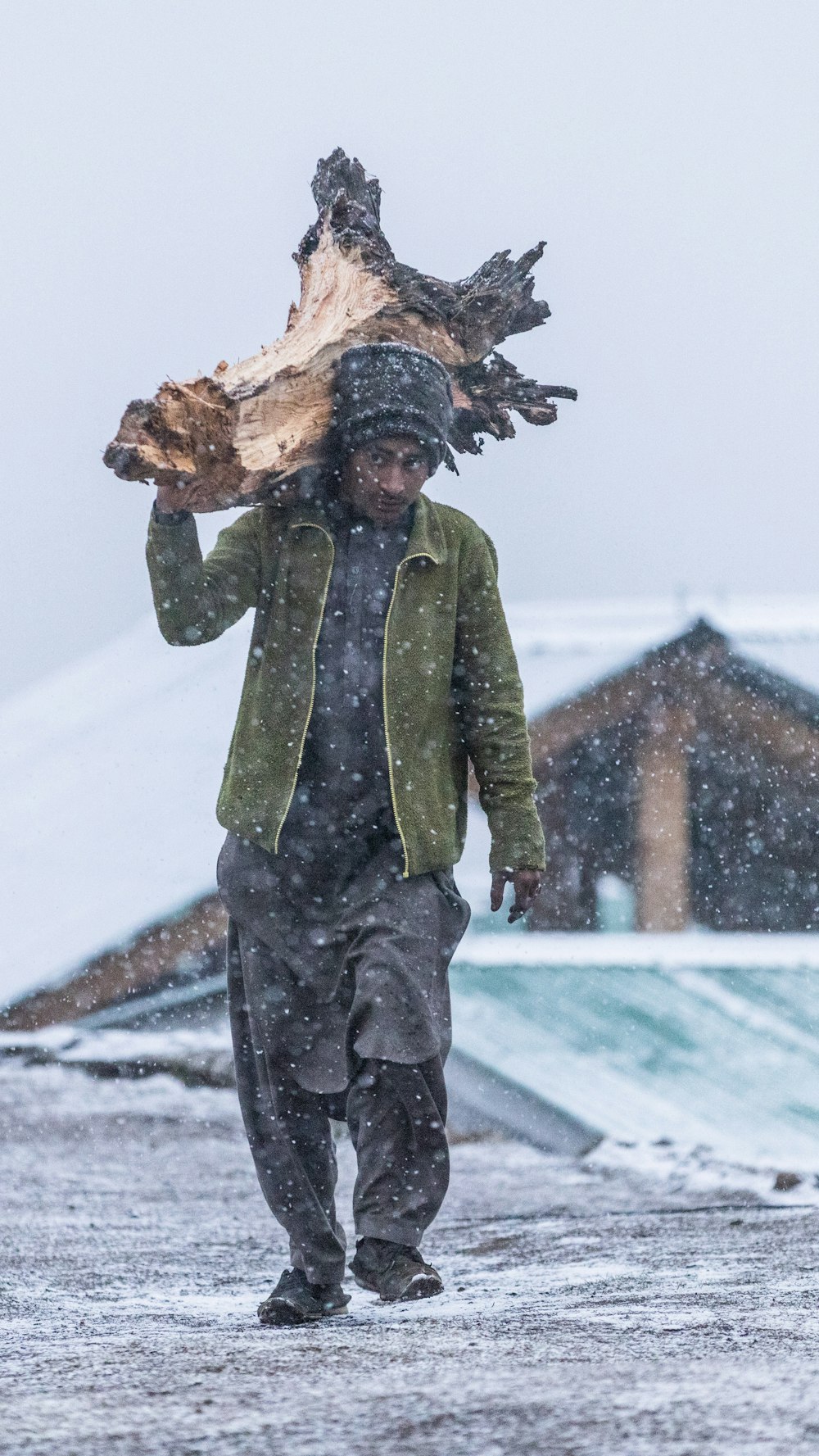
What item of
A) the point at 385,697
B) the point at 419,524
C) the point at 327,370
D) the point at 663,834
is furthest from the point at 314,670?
the point at 663,834

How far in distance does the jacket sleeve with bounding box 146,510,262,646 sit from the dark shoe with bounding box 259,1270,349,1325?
1318mm

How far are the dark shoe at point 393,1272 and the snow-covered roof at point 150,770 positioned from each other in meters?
7.68

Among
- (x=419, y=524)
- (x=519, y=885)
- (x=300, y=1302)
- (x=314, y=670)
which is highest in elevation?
(x=419, y=524)

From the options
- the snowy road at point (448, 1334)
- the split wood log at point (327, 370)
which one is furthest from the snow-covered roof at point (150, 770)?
the split wood log at point (327, 370)

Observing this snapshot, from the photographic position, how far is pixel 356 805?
11.2ft

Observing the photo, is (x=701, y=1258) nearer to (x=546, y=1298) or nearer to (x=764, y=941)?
(x=546, y=1298)

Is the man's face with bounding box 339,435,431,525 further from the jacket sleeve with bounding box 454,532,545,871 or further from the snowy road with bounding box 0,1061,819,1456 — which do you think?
the snowy road with bounding box 0,1061,819,1456

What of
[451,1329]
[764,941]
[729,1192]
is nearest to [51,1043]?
[764,941]

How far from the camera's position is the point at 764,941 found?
33.5ft

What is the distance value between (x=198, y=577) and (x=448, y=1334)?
1523 millimetres

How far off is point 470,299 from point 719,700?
343 inches

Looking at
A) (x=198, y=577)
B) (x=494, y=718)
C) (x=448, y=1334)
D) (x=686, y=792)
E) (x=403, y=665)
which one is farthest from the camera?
(x=686, y=792)

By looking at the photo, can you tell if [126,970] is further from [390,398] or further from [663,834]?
[390,398]

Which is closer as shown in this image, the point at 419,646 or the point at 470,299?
the point at 419,646
